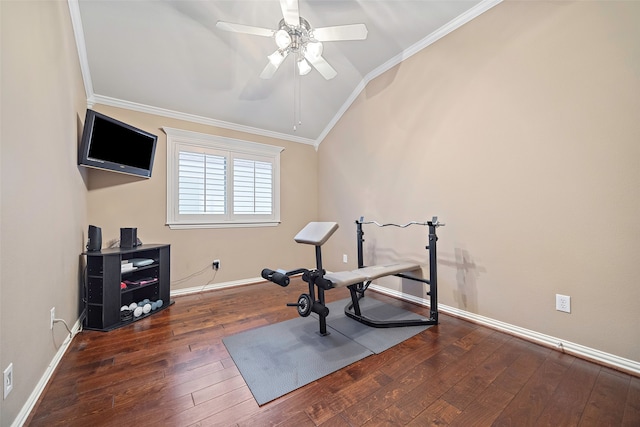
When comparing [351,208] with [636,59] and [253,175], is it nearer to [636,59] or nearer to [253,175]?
[253,175]

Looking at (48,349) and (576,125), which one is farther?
(576,125)

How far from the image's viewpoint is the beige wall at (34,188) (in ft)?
3.63

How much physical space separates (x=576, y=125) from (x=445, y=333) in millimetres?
1895

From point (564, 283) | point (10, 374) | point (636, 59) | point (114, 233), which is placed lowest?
point (10, 374)

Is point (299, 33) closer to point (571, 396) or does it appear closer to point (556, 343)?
point (571, 396)

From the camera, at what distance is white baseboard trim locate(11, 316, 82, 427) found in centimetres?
119

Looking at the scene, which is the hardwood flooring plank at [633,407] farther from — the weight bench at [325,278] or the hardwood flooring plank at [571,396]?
the weight bench at [325,278]

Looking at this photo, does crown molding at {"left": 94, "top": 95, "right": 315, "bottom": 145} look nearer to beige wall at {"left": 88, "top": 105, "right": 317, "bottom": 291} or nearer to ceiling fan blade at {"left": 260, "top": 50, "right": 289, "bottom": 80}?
beige wall at {"left": 88, "top": 105, "right": 317, "bottom": 291}

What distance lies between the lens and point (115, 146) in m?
2.48

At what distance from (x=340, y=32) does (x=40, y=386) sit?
3.01 meters

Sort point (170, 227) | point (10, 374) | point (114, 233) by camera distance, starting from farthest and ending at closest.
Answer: point (170, 227), point (114, 233), point (10, 374)

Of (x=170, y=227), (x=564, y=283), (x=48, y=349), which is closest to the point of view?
(x=48, y=349)

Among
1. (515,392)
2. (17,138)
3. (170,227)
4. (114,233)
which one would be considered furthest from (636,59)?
(114,233)

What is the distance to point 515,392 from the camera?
56.4 inches
